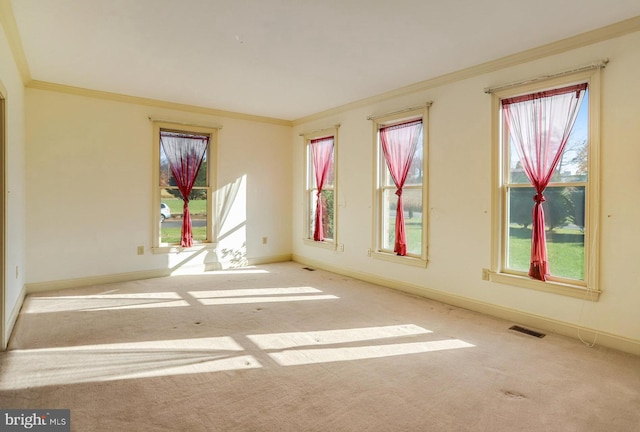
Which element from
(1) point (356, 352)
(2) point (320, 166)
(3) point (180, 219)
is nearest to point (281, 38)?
(1) point (356, 352)

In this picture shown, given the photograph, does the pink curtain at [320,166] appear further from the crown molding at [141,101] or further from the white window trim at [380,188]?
the white window trim at [380,188]

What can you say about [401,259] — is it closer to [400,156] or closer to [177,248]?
[400,156]

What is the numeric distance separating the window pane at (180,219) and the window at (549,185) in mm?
4434

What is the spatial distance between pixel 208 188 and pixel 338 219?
2210mm

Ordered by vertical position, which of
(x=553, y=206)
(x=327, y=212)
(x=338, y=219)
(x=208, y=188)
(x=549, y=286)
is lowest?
(x=549, y=286)

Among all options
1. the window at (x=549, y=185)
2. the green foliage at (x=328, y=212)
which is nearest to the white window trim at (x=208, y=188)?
the green foliage at (x=328, y=212)

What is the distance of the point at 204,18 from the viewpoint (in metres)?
3.04

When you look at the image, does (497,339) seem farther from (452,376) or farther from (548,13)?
(548,13)

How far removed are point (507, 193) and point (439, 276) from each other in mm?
1252

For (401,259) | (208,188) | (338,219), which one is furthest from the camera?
(208,188)

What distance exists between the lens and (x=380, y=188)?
5.35 metres

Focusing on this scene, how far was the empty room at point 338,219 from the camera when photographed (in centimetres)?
243

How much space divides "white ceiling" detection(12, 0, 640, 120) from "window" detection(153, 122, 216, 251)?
3.40 ft

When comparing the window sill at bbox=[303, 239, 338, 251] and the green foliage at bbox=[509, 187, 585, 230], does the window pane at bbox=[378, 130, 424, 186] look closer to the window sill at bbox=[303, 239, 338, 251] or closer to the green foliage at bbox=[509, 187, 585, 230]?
the green foliage at bbox=[509, 187, 585, 230]
